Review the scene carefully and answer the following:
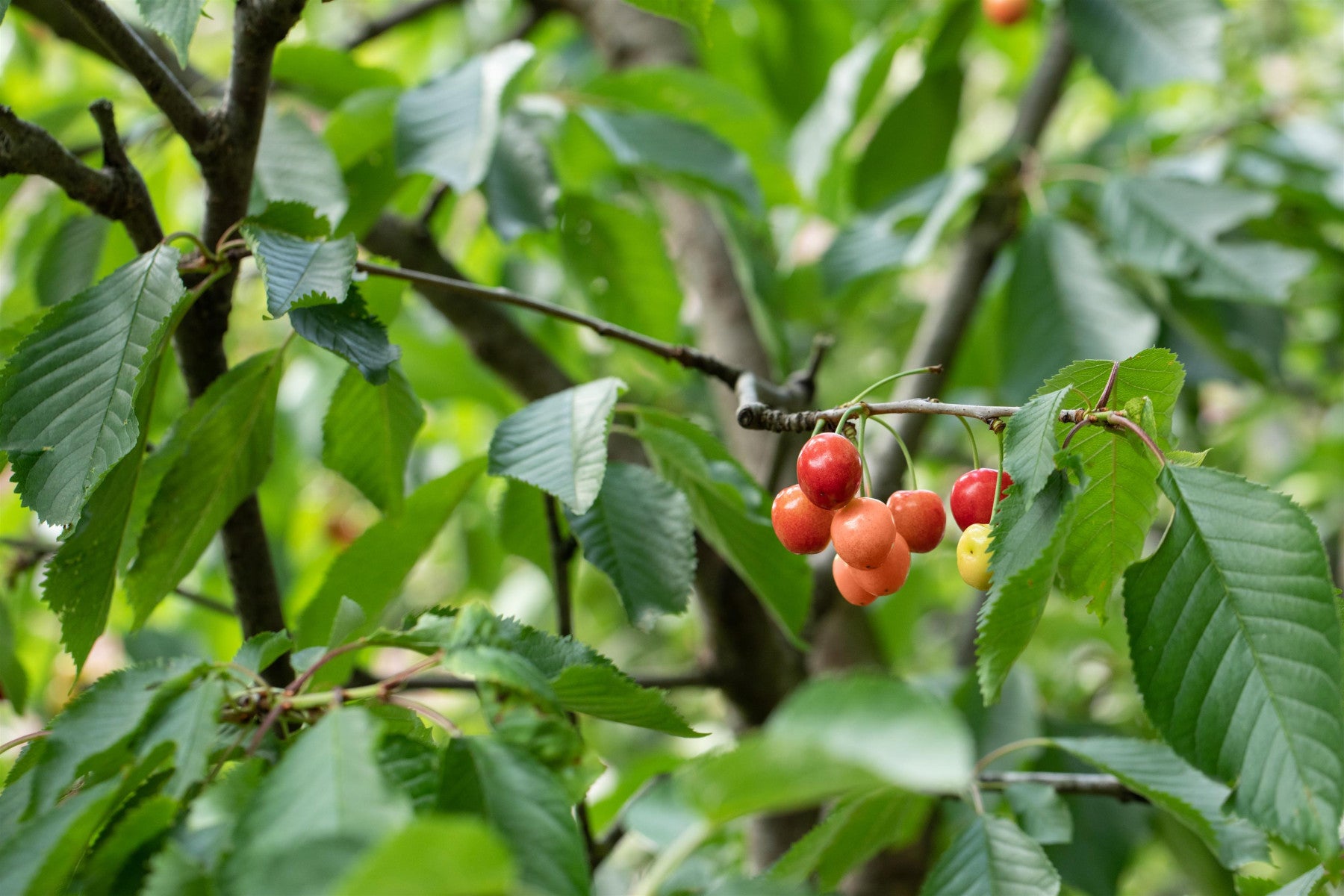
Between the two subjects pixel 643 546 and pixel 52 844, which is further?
pixel 643 546

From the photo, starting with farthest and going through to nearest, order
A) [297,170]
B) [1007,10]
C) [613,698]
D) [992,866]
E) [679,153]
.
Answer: [1007,10]
[679,153]
[297,170]
[992,866]
[613,698]

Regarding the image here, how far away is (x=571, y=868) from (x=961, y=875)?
32 centimetres

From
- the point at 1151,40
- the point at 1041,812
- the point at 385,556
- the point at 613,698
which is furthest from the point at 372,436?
the point at 1151,40

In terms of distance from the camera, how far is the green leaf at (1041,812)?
27.1 inches

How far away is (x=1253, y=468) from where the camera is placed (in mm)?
2369

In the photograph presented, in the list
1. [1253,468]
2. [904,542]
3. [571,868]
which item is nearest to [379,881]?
[571,868]

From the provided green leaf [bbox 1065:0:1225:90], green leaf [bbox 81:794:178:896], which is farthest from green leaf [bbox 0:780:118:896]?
green leaf [bbox 1065:0:1225:90]

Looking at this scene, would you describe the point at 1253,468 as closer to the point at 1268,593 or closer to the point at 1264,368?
the point at 1264,368

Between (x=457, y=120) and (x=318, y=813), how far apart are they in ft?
2.34

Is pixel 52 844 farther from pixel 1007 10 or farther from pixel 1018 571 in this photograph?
pixel 1007 10

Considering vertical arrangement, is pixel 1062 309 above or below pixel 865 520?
below

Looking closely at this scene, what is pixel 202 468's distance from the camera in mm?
640

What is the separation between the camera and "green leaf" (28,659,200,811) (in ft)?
1.32

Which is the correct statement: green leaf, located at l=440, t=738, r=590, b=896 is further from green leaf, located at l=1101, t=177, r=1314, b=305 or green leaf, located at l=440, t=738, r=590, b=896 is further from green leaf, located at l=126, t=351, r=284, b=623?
green leaf, located at l=1101, t=177, r=1314, b=305
